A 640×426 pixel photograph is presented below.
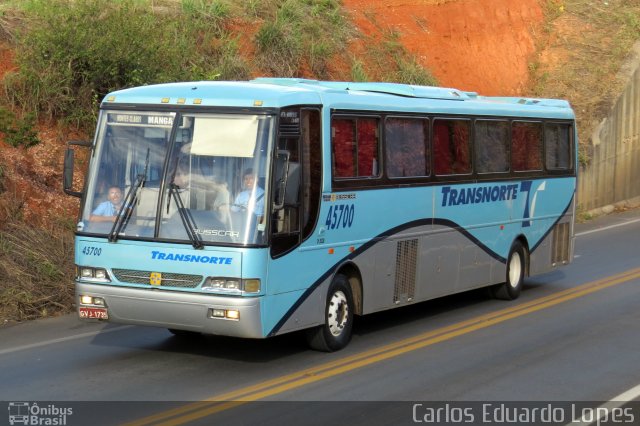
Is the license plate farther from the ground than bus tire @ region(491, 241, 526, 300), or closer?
farther from the ground

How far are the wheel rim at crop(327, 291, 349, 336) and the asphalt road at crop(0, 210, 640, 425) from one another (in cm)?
32

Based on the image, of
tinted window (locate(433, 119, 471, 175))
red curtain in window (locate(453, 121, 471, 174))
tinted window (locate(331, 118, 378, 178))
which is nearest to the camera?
tinted window (locate(331, 118, 378, 178))

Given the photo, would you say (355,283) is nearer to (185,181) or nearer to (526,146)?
(185,181)

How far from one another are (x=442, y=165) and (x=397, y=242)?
5.28ft

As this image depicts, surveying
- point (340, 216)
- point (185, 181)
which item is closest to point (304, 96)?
point (340, 216)

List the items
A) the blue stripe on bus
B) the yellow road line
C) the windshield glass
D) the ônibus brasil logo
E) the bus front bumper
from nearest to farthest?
the ônibus brasil logo < the yellow road line < the bus front bumper < the windshield glass < the blue stripe on bus

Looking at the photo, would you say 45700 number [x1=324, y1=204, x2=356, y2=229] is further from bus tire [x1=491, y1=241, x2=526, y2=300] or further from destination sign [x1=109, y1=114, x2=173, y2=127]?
bus tire [x1=491, y1=241, x2=526, y2=300]

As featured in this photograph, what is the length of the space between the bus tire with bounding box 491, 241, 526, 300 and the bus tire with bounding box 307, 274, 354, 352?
15.3 feet

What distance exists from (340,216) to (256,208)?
1582 mm

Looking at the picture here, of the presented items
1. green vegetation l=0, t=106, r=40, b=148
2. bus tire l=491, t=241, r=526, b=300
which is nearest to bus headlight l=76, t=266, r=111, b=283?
bus tire l=491, t=241, r=526, b=300

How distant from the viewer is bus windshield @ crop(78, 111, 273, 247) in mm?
10391

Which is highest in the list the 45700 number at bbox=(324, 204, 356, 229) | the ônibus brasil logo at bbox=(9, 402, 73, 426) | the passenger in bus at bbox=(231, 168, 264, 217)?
the passenger in bus at bbox=(231, 168, 264, 217)

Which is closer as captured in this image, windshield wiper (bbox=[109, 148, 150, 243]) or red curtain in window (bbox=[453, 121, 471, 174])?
windshield wiper (bbox=[109, 148, 150, 243])

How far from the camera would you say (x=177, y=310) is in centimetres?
1035
